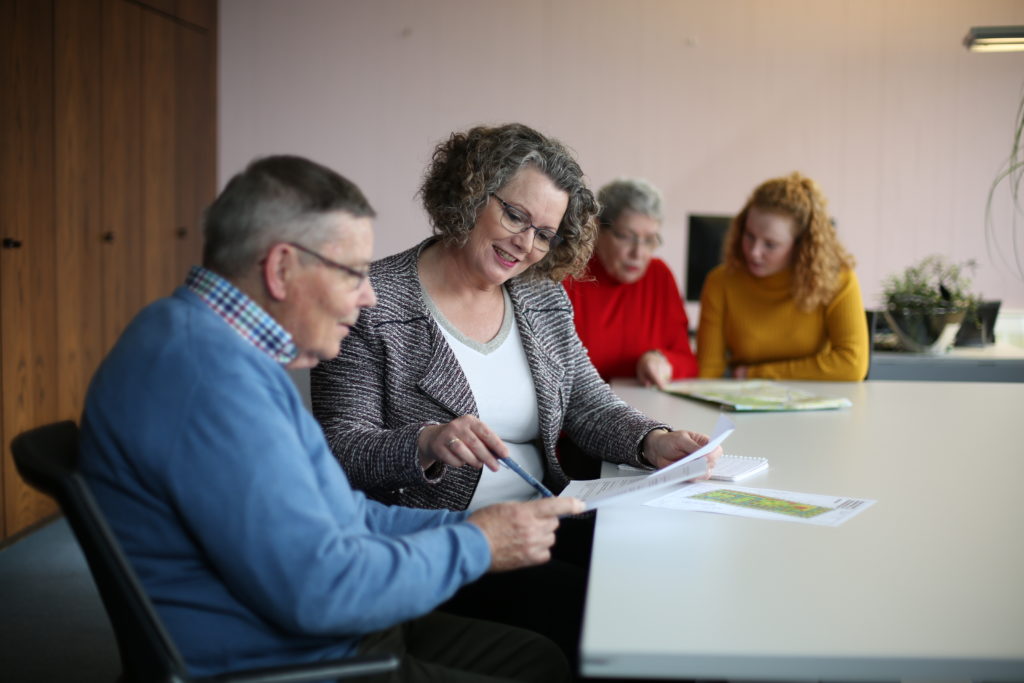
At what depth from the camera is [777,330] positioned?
3.01m

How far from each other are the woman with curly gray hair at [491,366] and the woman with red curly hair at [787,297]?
1.10 m

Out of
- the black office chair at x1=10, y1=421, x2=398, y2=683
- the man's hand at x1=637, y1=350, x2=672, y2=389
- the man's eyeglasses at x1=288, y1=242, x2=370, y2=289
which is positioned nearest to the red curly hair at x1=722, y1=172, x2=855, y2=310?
the man's hand at x1=637, y1=350, x2=672, y2=389

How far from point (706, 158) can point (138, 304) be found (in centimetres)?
324

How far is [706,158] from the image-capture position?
5.40m

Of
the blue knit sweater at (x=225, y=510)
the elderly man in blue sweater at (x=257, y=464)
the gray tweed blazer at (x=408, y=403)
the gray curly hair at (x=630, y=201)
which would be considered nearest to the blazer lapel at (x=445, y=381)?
the gray tweed blazer at (x=408, y=403)

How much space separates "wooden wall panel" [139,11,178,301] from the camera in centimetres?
416

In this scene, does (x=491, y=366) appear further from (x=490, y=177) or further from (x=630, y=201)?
(x=630, y=201)

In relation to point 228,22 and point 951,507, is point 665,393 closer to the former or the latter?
point 951,507

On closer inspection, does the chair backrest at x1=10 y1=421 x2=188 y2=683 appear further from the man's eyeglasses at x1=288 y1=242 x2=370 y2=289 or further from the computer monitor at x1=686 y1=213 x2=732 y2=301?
the computer monitor at x1=686 y1=213 x2=732 y2=301

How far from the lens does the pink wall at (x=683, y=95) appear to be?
17.3 feet

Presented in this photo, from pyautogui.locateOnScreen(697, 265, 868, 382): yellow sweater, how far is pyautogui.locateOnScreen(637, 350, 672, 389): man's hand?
402mm

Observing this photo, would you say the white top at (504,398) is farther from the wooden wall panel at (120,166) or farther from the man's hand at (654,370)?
the wooden wall panel at (120,166)

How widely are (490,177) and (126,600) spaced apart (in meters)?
1.16

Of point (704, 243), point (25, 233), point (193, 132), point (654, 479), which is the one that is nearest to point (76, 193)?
point (25, 233)
